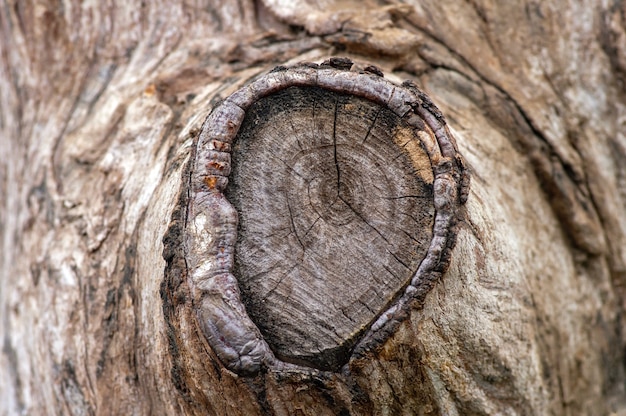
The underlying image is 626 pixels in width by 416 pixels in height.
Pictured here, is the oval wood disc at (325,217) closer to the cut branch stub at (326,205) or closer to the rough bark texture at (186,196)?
the cut branch stub at (326,205)

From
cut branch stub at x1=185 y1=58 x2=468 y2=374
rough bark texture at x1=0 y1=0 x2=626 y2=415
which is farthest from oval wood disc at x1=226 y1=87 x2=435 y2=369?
rough bark texture at x1=0 y1=0 x2=626 y2=415

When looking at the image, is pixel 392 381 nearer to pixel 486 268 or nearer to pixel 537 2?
pixel 486 268

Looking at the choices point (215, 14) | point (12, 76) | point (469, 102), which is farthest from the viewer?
point (12, 76)

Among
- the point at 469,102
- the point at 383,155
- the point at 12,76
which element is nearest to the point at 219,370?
Answer: the point at 383,155

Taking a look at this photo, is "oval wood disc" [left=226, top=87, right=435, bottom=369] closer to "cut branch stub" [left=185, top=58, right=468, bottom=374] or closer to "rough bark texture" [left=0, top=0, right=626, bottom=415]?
"cut branch stub" [left=185, top=58, right=468, bottom=374]

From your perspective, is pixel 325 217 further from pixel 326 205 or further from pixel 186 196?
pixel 186 196

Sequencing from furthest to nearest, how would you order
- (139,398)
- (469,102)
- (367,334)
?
(469,102) < (139,398) < (367,334)

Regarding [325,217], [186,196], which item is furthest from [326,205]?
[186,196]
